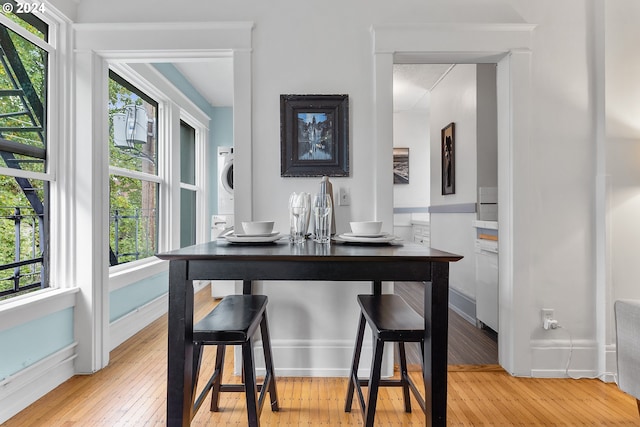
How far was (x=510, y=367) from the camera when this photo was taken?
2176mm

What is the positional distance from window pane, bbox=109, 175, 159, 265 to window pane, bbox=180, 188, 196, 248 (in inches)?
26.2

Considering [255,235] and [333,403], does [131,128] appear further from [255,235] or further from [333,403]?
[333,403]

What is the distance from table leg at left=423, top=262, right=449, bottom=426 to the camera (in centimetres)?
125

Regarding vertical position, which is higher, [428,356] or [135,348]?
[428,356]

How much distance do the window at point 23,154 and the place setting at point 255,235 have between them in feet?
4.14

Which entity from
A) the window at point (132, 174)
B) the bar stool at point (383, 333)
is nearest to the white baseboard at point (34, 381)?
the window at point (132, 174)

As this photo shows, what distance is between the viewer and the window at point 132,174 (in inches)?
112

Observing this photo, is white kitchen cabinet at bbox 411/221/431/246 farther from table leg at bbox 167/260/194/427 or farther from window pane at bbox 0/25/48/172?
window pane at bbox 0/25/48/172

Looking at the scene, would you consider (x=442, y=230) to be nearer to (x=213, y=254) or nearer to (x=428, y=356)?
(x=428, y=356)

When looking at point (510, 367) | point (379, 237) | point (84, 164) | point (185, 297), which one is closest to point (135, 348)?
point (84, 164)

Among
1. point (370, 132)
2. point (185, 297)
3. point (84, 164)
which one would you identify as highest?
point (370, 132)

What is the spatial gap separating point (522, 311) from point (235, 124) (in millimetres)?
2153

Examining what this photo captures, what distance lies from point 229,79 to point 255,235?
2941 millimetres

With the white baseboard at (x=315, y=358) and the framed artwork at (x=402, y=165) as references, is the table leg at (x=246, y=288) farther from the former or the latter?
the framed artwork at (x=402, y=165)
